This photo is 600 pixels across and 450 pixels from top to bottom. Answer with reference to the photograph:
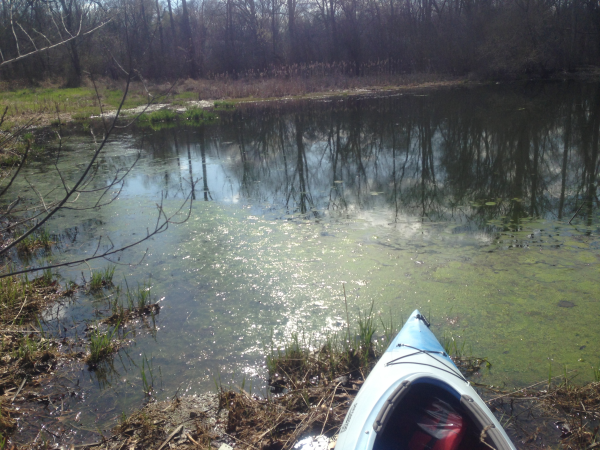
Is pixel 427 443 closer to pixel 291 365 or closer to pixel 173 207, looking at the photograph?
pixel 291 365

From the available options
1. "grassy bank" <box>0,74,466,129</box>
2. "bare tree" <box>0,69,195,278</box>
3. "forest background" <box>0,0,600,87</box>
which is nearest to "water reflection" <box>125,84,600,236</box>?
"bare tree" <box>0,69,195,278</box>

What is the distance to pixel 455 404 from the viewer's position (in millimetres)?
1826

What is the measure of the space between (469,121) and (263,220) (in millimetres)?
5847

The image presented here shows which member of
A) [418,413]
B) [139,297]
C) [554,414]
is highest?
[139,297]

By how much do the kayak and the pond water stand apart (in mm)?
486

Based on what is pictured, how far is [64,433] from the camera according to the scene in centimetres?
195

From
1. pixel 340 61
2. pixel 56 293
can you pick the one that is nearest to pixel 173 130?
pixel 56 293

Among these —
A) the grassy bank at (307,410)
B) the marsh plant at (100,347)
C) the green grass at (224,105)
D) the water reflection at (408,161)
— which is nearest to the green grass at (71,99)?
the green grass at (224,105)

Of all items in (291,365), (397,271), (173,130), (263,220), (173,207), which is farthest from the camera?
(173,130)

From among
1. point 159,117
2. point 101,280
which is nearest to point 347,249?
point 101,280

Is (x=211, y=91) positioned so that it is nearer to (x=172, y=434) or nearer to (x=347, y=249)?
(x=347, y=249)

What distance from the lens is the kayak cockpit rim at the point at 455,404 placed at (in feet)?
5.25

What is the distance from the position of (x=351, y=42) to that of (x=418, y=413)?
65.7 ft

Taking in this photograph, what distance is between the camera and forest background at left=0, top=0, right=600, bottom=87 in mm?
16453
